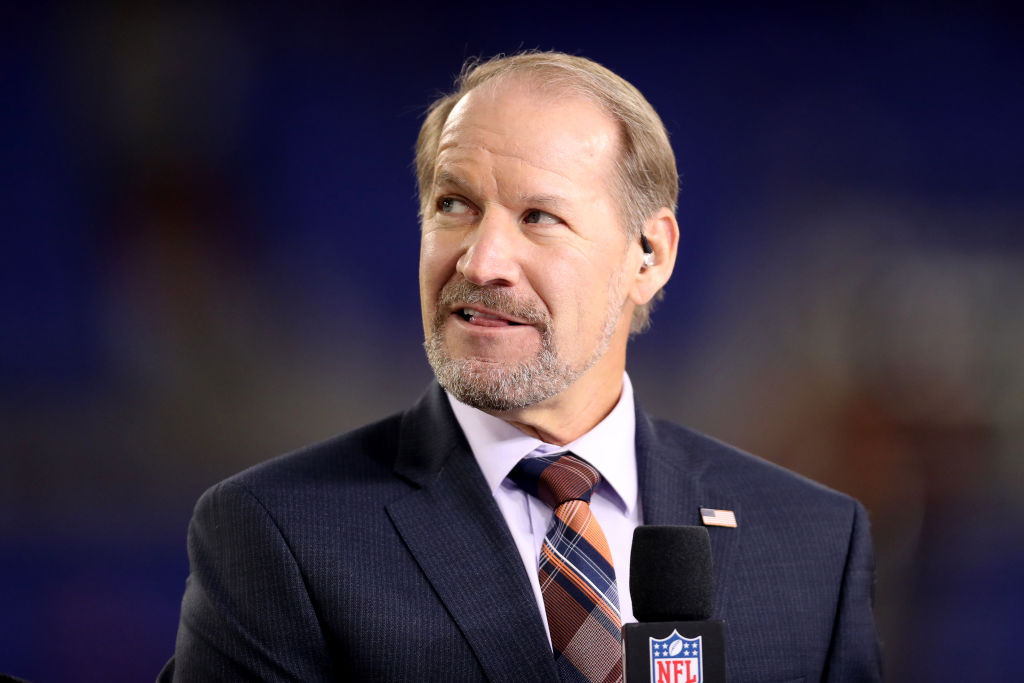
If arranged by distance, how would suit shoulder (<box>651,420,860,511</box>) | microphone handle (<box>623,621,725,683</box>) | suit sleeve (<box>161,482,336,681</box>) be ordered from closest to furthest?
microphone handle (<box>623,621,725,683</box>) → suit sleeve (<box>161,482,336,681</box>) → suit shoulder (<box>651,420,860,511</box>)

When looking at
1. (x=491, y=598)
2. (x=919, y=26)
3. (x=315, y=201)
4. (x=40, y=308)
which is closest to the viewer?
(x=491, y=598)

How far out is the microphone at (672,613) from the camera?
4.65 feet

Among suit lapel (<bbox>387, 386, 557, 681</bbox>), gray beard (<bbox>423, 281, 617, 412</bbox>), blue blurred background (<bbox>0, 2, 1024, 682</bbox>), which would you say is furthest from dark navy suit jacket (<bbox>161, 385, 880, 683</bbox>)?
blue blurred background (<bbox>0, 2, 1024, 682</bbox>)

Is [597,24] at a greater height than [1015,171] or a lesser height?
greater

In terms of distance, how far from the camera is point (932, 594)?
4.12m

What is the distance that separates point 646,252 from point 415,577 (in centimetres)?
91

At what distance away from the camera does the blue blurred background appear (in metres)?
3.56

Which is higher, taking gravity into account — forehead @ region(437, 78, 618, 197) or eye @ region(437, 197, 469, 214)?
forehead @ region(437, 78, 618, 197)

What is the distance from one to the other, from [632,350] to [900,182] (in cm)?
122

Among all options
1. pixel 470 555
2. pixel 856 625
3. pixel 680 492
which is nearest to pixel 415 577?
pixel 470 555

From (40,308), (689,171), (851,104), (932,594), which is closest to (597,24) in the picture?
(689,171)

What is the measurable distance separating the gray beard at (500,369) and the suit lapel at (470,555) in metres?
0.15

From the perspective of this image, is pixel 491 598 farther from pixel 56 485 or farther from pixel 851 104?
pixel 851 104

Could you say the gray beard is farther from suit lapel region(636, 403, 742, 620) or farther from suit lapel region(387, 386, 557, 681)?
suit lapel region(636, 403, 742, 620)
